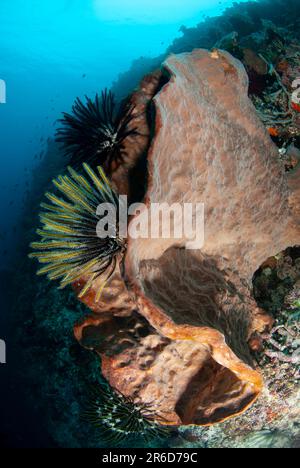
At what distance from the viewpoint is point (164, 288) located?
2.87 m

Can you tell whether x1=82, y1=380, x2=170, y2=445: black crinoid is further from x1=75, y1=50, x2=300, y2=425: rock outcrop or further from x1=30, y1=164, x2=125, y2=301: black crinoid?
x1=30, y1=164, x2=125, y2=301: black crinoid

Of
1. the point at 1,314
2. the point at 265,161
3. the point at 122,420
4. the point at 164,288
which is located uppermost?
the point at 265,161

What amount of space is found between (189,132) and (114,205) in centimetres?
106

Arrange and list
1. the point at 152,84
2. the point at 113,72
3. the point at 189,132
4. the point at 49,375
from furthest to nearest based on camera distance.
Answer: the point at 113,72 → the point at 49,375 → the point at 152,84 → the point at 189,132

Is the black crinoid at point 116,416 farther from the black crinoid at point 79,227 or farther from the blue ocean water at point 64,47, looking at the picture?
the blue ocean water at point 64,47

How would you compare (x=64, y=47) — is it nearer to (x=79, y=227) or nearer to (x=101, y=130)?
(x=101, y=130)

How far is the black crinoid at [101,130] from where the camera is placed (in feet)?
9.29

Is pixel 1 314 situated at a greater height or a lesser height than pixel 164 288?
lesser

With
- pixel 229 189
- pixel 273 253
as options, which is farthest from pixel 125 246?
pixel 273 253

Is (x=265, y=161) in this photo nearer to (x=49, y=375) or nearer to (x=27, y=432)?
(x=49, y=375)

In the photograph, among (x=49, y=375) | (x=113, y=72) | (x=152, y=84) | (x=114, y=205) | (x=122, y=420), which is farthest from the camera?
(x=113, y=72)

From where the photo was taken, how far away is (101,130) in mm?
2877

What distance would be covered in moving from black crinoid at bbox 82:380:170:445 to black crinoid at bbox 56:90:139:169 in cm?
301

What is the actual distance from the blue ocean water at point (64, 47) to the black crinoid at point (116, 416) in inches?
3125
